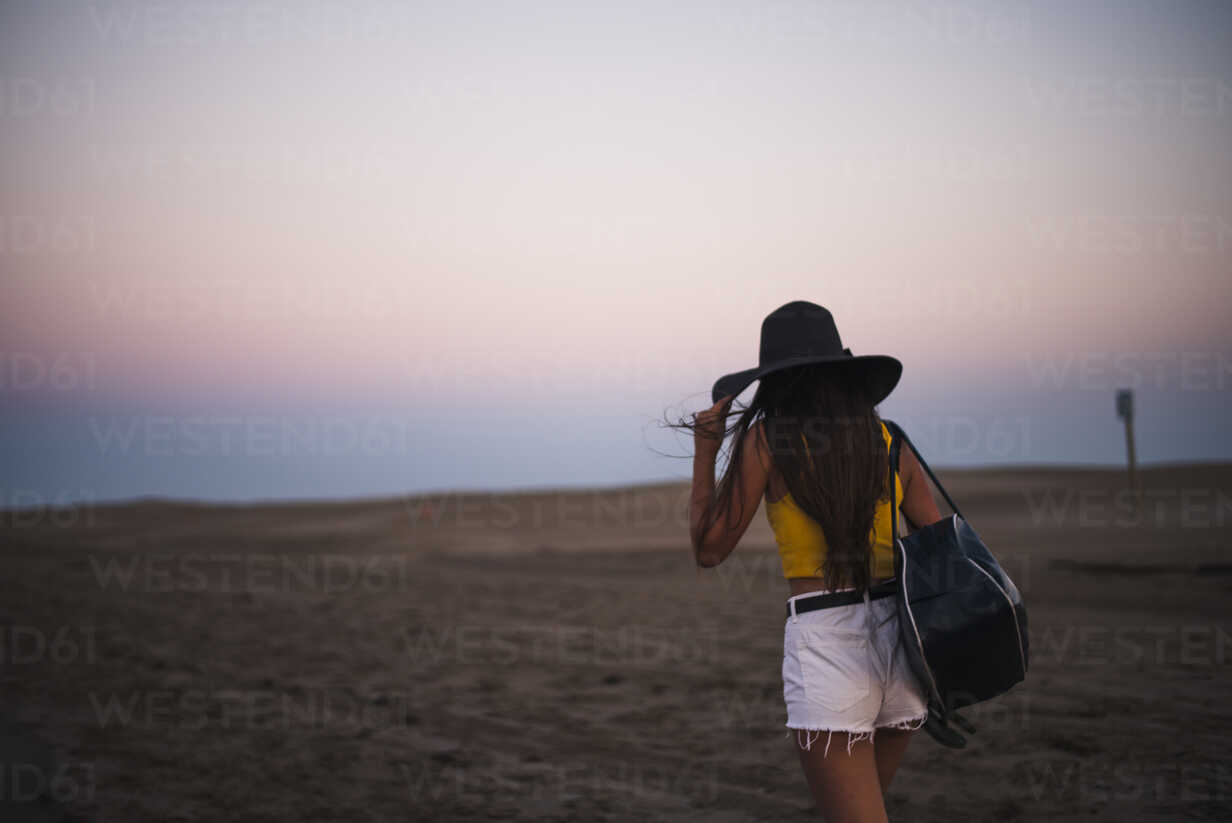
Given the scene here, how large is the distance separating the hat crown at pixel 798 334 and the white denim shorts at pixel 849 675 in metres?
0.69

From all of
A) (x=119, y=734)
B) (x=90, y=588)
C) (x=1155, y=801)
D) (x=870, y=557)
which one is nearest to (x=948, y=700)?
(x=870, y=557)

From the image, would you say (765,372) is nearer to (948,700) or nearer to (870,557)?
(870,557)

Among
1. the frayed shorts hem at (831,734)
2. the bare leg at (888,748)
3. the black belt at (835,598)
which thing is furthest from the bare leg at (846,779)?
the black belt at (835,598)

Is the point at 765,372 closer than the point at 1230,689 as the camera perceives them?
Yes

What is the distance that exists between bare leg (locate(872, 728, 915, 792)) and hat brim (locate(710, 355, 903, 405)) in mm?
923

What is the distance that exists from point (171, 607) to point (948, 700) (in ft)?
41.0

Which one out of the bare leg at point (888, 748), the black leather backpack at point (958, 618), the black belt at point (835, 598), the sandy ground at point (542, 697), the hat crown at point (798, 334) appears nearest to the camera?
the black leather backpack at point (958, 618)

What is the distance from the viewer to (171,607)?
41.0 ft

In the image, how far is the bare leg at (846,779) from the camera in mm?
2303

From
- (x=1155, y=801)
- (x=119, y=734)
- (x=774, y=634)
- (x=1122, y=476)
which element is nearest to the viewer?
(x=1155, y=801)

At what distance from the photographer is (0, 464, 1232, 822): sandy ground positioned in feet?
16.3

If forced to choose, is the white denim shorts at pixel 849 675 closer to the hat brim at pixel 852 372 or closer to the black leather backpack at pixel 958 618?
the black leather backpack at pixel 958 618

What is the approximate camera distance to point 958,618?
2.21 m

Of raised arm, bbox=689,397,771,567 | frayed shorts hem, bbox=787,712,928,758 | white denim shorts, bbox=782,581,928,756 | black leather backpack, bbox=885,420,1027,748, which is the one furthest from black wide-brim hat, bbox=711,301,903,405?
frayed shorts hem, bbox=787,712,928,758
